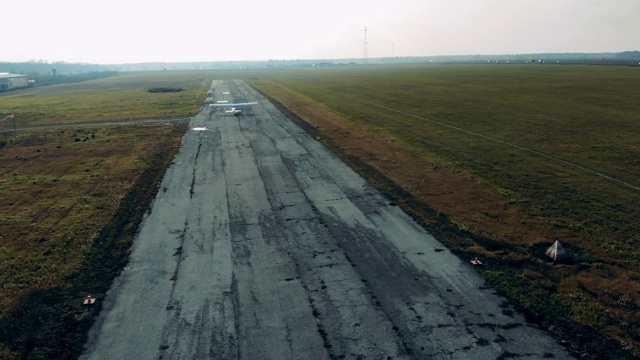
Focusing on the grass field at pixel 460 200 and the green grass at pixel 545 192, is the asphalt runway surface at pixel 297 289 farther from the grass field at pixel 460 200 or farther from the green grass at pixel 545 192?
the green grass at pixel 545 192

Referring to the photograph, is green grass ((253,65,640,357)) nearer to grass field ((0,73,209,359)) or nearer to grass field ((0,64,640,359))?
grass field ((0,64,640,359))

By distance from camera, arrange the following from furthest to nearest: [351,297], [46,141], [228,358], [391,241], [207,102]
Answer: [207,102], [46,141], [391,241], [351,297], [228,358]

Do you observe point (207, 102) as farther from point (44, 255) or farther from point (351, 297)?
point (351, 297)

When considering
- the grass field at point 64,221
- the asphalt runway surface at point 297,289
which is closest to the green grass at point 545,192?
the asphalt runway surface at point 297,289

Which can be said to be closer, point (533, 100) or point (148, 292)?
point (148, 292)

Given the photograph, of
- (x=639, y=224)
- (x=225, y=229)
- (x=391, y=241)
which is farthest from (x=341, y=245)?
(x=639, y=224)

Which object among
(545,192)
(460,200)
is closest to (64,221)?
(460,200)
